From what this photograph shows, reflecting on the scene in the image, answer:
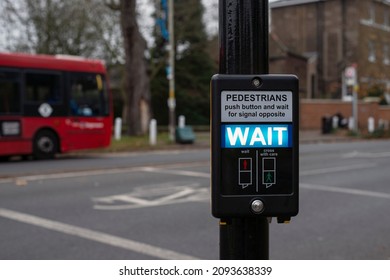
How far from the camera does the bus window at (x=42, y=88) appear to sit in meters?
16.4

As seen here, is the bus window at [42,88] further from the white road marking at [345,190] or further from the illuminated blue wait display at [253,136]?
the illuminated blue wait display at [253,136]

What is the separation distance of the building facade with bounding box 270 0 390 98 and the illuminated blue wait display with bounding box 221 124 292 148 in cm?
60

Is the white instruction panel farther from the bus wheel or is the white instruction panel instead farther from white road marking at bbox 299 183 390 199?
the bus wheel

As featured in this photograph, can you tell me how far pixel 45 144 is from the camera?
16.6m

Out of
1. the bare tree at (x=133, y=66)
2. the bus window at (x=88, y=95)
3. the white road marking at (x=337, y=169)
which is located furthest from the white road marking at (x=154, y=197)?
the bare tree at (x=133, y=66)

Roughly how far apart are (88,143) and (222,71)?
16.2 metres

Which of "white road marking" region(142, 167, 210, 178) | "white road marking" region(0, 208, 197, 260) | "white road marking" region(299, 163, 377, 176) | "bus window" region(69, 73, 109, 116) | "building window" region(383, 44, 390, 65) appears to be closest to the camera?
"building window" region(383, 44, 390, 65)

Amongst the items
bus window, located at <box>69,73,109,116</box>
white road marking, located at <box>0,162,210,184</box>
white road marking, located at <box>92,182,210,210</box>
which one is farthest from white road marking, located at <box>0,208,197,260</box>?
bus window, located at <box>69,73,109,116</box>

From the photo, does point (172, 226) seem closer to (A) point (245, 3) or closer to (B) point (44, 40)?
(A) point (245, 3)

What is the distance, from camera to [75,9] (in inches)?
1323

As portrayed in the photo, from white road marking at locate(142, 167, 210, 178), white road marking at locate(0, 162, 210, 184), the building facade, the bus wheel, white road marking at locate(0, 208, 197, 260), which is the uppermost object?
the building facade

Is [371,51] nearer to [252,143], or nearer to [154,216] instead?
[154,216]

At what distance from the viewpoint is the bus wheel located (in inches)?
648

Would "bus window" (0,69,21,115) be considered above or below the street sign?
above
